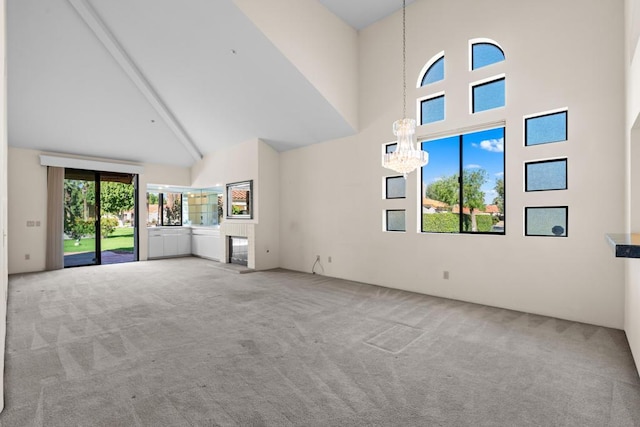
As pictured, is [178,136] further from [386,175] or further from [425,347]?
[425,347]

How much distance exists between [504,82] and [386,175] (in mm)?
2090

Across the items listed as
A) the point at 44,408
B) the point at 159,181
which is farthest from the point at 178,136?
the point at 44,408

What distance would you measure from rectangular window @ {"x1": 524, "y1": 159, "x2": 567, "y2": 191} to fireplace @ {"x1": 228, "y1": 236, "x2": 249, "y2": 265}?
5618mm

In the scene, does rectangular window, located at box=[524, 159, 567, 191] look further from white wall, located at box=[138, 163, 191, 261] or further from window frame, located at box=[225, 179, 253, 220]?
white wall, located at box=[138, 163, 191, 261]

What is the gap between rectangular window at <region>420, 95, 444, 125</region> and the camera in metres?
4.86

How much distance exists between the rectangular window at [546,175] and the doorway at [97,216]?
29.3 ft

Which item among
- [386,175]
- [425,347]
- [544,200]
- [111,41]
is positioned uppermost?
[111,41]

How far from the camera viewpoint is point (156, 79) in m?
6.46

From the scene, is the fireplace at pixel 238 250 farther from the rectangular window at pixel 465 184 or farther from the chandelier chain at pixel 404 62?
the chandelier chain at pixel 404 62

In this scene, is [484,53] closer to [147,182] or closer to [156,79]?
[156,79]

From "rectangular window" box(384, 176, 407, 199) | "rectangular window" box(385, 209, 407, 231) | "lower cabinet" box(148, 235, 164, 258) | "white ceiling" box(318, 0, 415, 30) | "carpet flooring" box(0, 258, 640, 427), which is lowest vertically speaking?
"carpet flooring" box(0, 258, 640, 427)

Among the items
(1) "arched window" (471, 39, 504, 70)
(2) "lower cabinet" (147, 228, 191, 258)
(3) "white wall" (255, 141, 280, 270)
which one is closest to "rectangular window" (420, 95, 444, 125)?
(1) "arched window" (471, 39, 504, 70)

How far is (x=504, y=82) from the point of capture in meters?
4.19

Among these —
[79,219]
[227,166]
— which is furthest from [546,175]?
[79,219]
